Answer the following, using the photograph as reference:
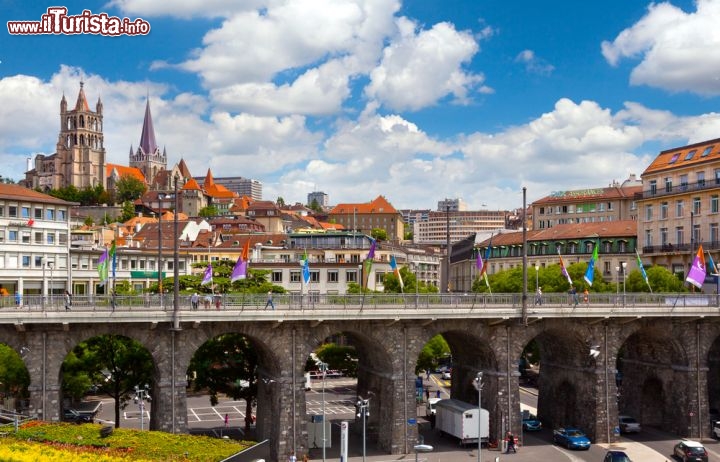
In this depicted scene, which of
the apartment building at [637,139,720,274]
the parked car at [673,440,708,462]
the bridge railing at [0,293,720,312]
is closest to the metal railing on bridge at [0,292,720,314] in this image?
the bridge railing at [0,293,720,312]

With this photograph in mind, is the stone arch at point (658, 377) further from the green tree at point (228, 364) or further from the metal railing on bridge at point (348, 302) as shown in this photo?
the green tree at point (228, 364)

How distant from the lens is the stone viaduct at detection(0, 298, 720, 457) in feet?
161

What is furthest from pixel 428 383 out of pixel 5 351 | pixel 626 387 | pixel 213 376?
pixel 5 351

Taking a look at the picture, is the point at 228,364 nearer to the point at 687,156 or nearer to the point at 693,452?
the point at 693,452

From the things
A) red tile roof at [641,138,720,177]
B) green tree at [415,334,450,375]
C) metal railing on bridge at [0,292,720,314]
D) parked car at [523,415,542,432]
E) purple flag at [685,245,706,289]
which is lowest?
parked car at [523,415,542,432]

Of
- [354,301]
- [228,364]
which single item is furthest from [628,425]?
[228,364]

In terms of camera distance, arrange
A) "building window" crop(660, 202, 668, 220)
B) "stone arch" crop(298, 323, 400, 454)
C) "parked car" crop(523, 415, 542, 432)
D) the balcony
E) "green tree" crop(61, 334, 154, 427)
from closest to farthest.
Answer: "stone arch" crop(298, 323, 400, 454)
"green tree" crop(61, 334, 154, 427)
"parked car" crop(523, 415, 542, 432)
the balcony
"building window" crop(660, 202, 668, 220)

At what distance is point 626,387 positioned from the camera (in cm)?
7038

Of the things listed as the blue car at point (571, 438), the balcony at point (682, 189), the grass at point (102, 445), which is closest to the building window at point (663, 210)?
the balcony at point (682, 189)

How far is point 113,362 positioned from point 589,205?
341 ft

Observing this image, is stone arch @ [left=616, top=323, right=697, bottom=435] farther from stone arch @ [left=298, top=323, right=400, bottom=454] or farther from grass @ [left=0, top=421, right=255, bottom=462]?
grass @ [left=0, top=421, right=255, bottom=462]

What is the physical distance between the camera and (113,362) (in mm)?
61812

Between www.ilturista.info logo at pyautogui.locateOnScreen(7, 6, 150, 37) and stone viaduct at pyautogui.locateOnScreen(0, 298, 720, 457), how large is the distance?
21265 mm

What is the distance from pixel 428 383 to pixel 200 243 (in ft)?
183
